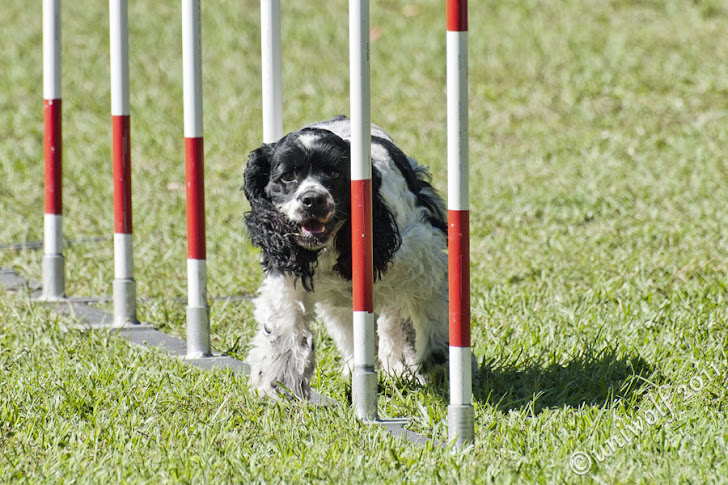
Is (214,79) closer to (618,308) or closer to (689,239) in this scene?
(689,239)

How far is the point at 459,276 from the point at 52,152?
294cm

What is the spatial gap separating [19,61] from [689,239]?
289 inches

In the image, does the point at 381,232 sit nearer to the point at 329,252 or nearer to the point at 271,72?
the point at 329,252

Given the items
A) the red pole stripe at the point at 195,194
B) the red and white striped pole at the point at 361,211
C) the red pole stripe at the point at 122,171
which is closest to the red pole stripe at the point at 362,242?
the red and white striped pole at the point at 361,211

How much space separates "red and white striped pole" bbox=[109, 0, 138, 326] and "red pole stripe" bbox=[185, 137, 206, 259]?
590mm

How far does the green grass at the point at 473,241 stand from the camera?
12.1 ft

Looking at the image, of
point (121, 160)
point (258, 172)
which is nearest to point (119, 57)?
point (121, 160)

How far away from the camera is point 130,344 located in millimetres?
5078

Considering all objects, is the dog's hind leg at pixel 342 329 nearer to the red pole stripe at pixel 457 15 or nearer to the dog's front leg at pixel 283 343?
the dog's front leg at pixel 283 343

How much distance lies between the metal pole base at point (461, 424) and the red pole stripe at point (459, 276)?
0.70 ft

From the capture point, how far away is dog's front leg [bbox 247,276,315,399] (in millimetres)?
4422

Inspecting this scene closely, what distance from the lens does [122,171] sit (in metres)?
5.39

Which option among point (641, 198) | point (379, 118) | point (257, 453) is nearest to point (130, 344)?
point (257, 453)

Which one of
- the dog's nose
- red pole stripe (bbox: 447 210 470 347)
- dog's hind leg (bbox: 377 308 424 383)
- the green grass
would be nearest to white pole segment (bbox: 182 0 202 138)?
the dog's nose
